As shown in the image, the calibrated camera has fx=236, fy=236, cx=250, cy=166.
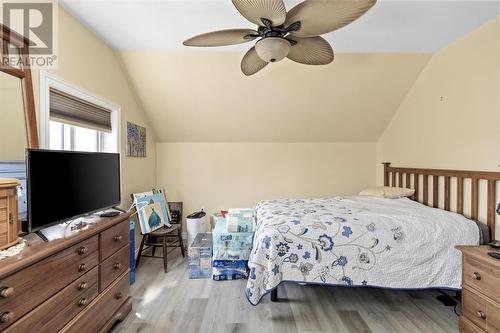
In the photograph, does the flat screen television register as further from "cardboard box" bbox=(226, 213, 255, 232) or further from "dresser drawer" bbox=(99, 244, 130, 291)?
"cardboard box" bbox=(226, 213, 255, 232)

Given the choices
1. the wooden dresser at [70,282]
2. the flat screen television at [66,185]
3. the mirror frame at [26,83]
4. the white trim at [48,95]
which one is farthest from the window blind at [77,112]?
the wooden dresser at [70,282]

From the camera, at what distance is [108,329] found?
5.62 feet

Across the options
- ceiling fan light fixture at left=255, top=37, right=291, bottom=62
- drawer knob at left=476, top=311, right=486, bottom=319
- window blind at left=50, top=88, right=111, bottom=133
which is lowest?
drawer knob at left=476, top=311, right=486, bottom=319

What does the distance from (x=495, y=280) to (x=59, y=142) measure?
3485mm

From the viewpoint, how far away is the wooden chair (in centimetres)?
286

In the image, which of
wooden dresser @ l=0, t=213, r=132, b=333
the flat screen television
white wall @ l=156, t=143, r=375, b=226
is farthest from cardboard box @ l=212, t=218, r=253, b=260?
white wall @ l=156, t=143, r=375, b=226

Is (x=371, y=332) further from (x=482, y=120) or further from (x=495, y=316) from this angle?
(x=482, y=120)

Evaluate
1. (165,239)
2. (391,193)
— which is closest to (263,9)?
(165,239)

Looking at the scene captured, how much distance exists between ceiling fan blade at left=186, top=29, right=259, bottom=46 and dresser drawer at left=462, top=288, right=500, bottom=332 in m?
2.38

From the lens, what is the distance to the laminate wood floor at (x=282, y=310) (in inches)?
73.1

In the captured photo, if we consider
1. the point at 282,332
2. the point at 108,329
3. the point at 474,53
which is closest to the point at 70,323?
the point at 108,329

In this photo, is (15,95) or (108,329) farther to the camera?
(108,329)

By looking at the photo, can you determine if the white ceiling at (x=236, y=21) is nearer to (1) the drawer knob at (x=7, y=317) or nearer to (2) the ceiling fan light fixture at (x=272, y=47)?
(2) the ceiling fan light fixture at (x=272, y=47)

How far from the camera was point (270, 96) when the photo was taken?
3.29 meters
